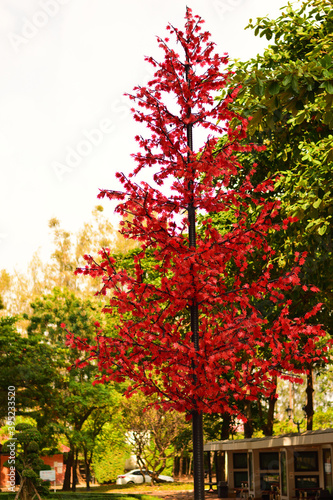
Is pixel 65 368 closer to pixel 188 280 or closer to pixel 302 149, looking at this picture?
pixel 302 149

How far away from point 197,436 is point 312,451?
55.2 ft

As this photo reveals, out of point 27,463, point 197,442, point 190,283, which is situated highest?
point 190,283

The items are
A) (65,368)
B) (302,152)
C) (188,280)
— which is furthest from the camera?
(65,368)

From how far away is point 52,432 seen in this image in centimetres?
2542

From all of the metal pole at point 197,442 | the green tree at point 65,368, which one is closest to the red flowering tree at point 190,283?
the metal pole at point 197,442

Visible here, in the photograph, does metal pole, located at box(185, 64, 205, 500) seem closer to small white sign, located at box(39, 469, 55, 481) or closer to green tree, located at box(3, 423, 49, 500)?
green tree, located at box(3, 423, 49, 500)

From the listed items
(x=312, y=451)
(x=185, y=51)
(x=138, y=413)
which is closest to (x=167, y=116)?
(x=185, y=51)

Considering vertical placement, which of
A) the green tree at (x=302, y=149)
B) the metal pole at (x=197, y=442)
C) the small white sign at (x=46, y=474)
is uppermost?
the green tree at (x=302, y=149)

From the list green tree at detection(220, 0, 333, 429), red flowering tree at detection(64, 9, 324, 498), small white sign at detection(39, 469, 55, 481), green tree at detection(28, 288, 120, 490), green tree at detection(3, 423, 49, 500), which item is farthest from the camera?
green tree at detection(28, 288, 120, 490)

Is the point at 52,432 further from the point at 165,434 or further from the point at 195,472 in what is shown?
the point at 195,472

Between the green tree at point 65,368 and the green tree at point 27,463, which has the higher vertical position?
the green tree at point 65,368

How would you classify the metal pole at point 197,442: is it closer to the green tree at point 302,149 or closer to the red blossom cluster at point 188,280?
the red blossom cluster at point 188,280

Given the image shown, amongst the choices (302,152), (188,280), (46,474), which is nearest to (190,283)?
(188,280)

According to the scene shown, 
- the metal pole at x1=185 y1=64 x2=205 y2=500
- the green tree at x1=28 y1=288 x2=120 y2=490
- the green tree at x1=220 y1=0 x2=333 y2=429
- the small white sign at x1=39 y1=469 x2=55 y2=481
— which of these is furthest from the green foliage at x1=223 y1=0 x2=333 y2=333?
the green tree at x1=28 y1=288 x2=120 y2=490
